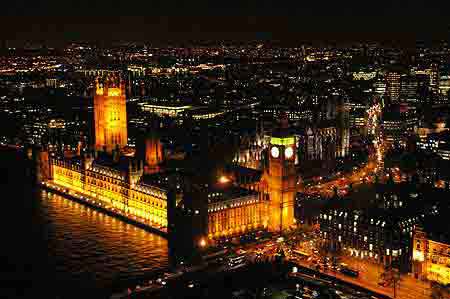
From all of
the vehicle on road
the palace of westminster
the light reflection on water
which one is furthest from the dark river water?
the vehicle on road

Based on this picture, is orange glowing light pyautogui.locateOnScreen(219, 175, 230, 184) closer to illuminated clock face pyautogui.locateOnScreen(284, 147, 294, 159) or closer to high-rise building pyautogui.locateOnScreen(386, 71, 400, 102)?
illuminated clock face pyautogui.locateOnScreen(284, 147, 294, 159)

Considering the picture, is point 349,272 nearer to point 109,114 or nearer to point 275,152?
point 275,152

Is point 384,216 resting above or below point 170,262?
above

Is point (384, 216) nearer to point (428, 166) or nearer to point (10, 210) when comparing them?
point (428, 166)

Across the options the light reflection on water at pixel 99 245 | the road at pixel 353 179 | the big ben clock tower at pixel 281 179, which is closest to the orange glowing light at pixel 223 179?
the big ben clock tower at pixel 281 179

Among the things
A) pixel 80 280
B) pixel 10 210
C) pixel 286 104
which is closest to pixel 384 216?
pixel 80 280
